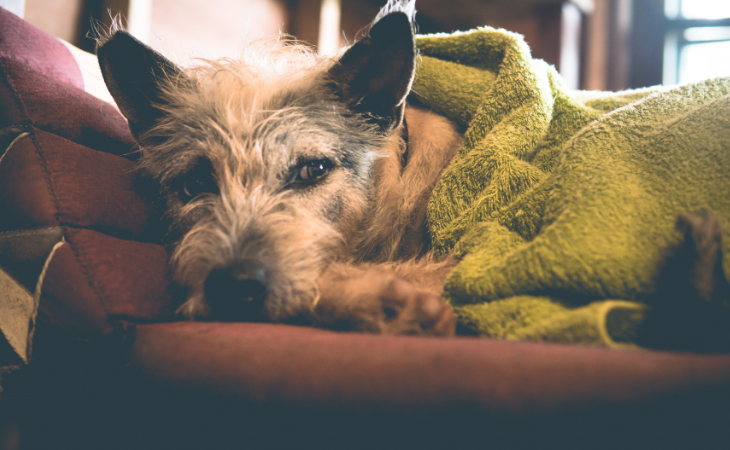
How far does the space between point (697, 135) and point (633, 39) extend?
6.75 m

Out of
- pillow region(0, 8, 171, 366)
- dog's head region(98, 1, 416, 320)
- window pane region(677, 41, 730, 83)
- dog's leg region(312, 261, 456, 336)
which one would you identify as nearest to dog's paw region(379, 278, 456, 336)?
dog's leg region(312, 261, 456, 336)

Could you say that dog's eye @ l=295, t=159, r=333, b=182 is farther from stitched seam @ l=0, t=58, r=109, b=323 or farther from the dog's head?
stitched seam @ l=0, t=58, r=109, b=323

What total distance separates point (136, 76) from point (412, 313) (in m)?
1.24

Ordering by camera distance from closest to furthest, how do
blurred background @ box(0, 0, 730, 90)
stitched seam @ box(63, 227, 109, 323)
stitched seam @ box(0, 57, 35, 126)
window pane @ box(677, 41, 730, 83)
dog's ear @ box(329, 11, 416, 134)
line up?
1. stitched seam @ box(63, 227, 109, 323)
2. stitched seam @ box(0, 57, 35, 126)
3. dog's ear @ box(329, 11, 416, 134)
4. blurred background @ box(0, 0, 730, 90)
5. window pane @ box(677, 41, 730, 83)

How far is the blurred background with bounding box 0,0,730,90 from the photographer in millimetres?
2340

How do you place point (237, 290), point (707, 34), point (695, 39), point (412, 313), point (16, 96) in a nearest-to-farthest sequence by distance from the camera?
point (412, 313), point (237, 290), point (16, 96), point (707, 34), point (695, 39)

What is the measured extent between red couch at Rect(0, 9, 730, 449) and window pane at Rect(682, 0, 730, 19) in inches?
282

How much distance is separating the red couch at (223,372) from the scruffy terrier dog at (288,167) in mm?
126

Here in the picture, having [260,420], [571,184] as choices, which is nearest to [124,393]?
[260,420]

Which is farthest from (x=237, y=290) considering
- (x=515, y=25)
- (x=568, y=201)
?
(x=515, y=25)

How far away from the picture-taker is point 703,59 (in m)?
5.56

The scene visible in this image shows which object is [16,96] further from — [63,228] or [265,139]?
[265,139]

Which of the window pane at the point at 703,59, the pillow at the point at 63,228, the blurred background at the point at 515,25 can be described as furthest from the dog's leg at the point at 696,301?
the window pane at the point at 703,59

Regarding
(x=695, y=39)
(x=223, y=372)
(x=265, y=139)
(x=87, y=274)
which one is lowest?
(x=223, y=372)
